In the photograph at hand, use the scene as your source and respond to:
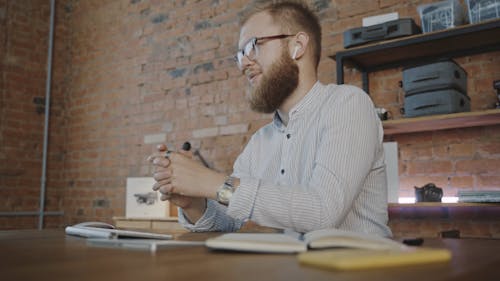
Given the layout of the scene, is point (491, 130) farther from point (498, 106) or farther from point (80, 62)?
point (80, 62)

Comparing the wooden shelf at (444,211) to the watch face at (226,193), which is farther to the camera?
the wooden shelf at (444,211)

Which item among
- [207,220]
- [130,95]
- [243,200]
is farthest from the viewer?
[130,95]

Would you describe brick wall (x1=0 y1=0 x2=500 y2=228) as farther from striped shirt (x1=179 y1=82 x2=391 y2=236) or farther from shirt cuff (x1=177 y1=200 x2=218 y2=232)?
shirt cuff (x1=177 y1=200 x2=218 y2=232)

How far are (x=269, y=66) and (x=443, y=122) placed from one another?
3.73ft

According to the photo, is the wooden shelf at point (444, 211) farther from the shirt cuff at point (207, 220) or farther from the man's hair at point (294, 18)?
the shirt cuff at point (207, 220)

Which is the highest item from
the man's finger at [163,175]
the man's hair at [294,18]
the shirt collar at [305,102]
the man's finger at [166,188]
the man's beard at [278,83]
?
the man's hair at [294,18]

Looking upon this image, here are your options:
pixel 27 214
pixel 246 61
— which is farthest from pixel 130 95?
pixel 246 61

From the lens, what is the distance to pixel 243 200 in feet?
3.72

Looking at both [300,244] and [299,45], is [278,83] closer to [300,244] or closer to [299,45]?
[299,45]

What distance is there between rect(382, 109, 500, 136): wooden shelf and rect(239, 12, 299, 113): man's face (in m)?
0.91

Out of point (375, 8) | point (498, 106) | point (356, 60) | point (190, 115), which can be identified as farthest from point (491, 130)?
point (190, 115)

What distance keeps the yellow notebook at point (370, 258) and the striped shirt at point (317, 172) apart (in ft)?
1.52

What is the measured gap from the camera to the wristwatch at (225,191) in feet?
3.81

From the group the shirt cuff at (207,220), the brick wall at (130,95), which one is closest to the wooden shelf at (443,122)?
the brick wall at (130,95)
